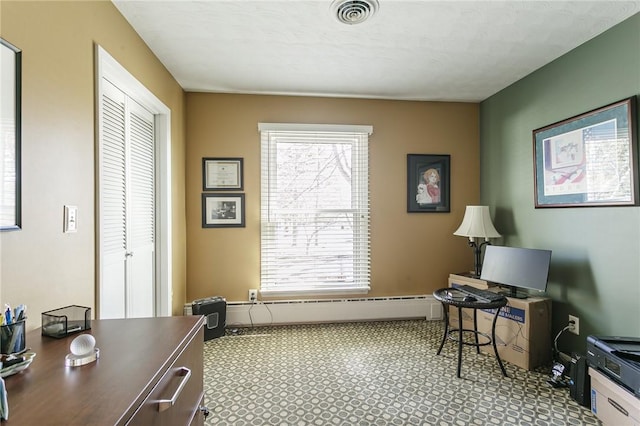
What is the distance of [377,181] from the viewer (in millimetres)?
3471

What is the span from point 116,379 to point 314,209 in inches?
104

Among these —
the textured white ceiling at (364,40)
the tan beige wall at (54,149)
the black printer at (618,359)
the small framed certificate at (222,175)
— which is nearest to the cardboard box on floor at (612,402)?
the black printer at (618,359)

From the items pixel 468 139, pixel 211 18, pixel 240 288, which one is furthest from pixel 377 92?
pixel 240 288

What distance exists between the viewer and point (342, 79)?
2953 mm

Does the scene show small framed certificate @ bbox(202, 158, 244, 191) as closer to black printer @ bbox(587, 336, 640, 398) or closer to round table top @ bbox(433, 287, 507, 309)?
round table top @ bbox(433, 287, 507, 309)

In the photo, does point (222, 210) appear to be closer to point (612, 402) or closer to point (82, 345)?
point (82, 345)

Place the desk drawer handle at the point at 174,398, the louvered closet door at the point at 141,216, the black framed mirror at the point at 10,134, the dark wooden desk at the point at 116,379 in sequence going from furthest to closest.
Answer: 1. the louvered closet door at the point at 141,216
2. the black framed mirror at the point at 10,134
3. the desk drawer handle at the point at 174,398
4. the dark wooden desk at the point at 116,379

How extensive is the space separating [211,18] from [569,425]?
3349 millimetres

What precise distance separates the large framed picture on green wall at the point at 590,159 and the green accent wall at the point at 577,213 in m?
0.08

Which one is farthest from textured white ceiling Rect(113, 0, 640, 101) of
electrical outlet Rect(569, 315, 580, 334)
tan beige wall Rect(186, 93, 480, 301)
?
electrical outlet Rect(569, 315, 580, 334)

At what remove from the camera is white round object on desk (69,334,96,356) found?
0.89 metres

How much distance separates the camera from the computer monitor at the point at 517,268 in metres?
2.39

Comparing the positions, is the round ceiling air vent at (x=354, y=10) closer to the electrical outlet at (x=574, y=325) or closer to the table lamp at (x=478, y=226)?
the table lamp at (x=478, y=226)

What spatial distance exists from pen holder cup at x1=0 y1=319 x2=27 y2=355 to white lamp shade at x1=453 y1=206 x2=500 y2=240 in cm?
324
